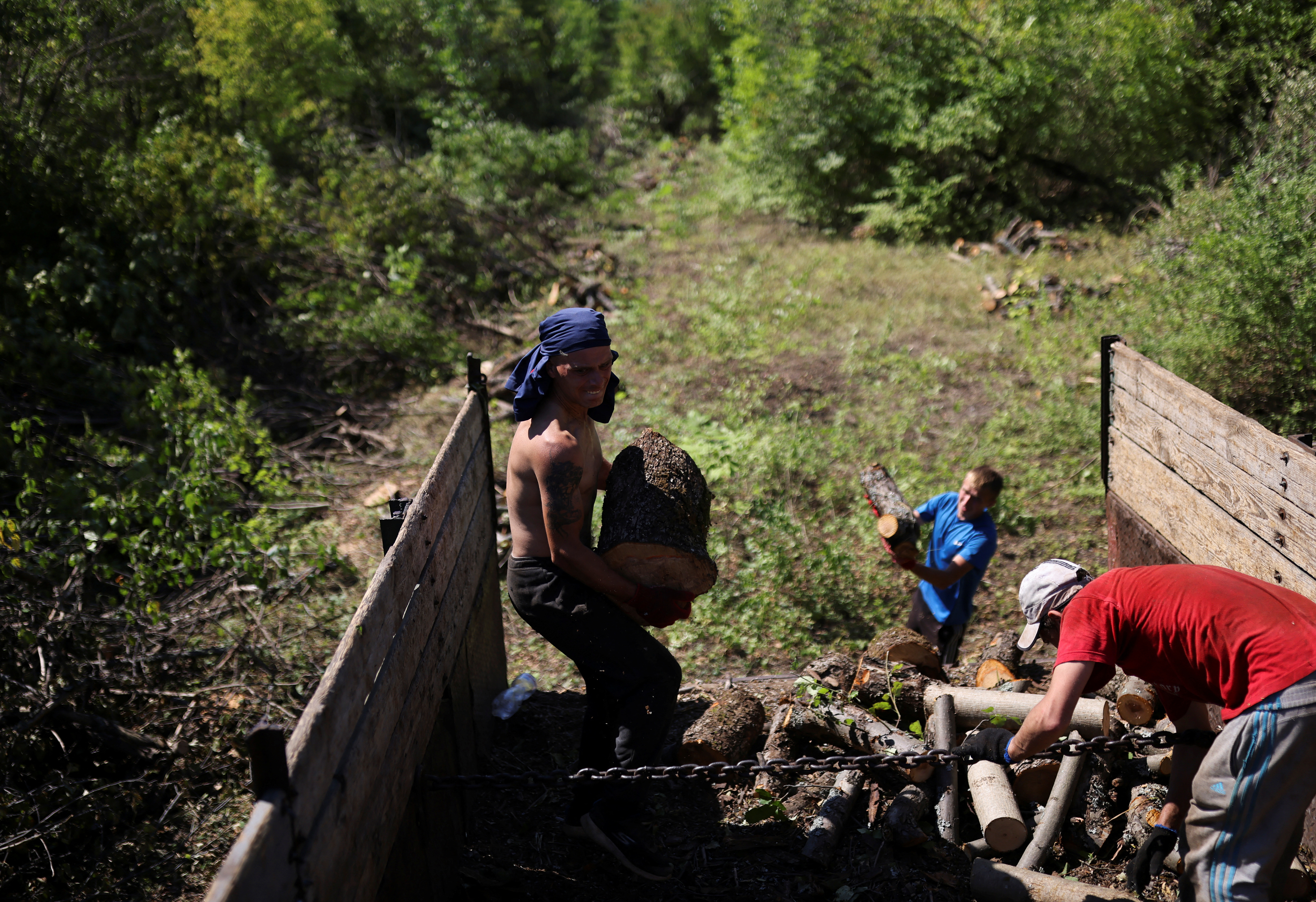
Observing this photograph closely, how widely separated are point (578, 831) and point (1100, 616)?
216 cm

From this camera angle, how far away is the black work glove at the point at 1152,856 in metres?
3.20

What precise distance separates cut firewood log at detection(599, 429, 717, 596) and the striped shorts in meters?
1.78

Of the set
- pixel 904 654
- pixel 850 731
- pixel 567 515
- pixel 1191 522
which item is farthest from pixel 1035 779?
pixel 567 515

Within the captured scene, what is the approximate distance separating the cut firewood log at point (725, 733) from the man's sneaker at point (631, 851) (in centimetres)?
54

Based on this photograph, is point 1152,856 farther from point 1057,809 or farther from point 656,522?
point 656,522

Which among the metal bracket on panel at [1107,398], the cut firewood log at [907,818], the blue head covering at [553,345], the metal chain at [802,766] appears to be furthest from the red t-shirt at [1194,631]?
the metal bracket on panel at [1107,398]

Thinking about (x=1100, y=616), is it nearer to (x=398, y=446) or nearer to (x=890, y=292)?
(x=398, y=446)

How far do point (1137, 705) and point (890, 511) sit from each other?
1701 mm

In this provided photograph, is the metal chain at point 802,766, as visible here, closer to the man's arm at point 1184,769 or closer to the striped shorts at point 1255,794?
the man's arm at point 1184,769

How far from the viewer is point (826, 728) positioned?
3.99 m

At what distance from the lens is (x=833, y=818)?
144 inches

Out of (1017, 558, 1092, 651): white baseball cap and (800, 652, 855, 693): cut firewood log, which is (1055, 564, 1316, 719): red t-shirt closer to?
(1017, 558, 1092, 651): white baseball cap

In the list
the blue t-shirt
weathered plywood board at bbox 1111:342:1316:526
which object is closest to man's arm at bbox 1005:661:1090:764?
weathered plywood board at bbox 1111:342:1316:526

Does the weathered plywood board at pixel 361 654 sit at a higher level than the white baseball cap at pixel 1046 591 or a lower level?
higher
